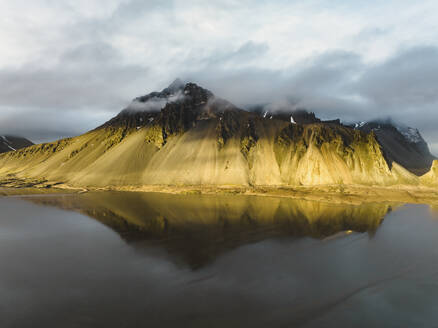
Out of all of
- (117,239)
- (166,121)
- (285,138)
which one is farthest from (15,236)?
(166,121)

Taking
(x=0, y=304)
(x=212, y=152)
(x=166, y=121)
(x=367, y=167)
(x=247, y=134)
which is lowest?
(x=0, y=304)

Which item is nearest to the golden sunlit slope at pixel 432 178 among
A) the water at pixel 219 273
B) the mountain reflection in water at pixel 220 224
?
the mountain reflection in water at pixel 220 224

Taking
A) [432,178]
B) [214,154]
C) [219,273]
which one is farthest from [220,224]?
[214,154]

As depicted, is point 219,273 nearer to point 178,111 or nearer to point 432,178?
point 432,178

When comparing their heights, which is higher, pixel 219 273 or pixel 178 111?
pixel 178 111

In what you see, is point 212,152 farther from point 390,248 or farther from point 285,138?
point 390,248

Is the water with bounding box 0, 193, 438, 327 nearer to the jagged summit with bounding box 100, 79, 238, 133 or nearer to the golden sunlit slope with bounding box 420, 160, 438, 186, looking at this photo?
the golden sunlit slope with bounding box 420, 160, 438, 186
